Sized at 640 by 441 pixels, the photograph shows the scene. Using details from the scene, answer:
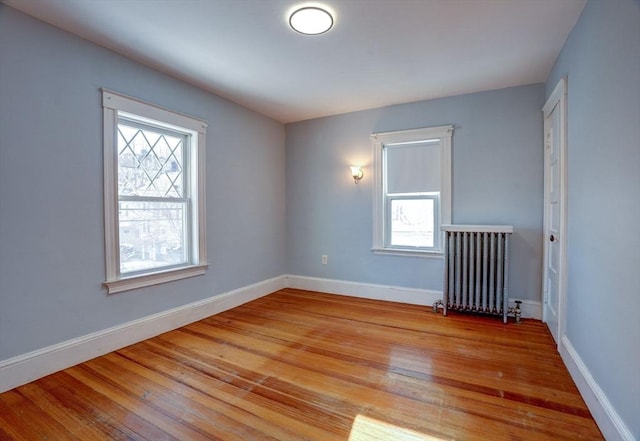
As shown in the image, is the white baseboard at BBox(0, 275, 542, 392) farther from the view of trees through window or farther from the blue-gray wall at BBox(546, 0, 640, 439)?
the blue-gray wall at BBox(546, 0, 640, 439)

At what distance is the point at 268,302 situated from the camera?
154 inches

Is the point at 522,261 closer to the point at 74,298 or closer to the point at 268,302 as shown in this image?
the point at 268,302

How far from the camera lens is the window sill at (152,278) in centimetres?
253

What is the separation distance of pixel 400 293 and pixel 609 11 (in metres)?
3.07

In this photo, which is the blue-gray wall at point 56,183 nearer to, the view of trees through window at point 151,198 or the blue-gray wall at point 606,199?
the view of trees through window at point 151,198

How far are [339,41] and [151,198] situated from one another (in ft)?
7.06

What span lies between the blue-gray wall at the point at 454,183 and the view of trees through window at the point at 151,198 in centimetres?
178

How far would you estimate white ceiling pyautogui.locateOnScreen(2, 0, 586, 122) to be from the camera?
6.52 feet

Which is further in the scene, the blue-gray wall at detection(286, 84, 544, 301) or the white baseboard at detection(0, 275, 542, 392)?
the blue-gray wall at detection(286, 84, 544, 301)

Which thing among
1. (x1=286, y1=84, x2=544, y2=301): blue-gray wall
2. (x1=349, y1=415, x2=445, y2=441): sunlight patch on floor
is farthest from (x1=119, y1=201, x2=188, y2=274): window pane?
(x1=349, y1=415, x2=445, y2=441): sunlight patch on floor

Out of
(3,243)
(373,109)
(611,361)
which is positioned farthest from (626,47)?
(3,243)

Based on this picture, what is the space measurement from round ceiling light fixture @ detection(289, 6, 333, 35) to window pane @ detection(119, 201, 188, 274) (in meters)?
2.03

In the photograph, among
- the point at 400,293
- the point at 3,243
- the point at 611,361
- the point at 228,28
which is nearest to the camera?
the point at 611,361

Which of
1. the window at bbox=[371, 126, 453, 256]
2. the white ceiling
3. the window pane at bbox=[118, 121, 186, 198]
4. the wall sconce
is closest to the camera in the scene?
the white ceiling
